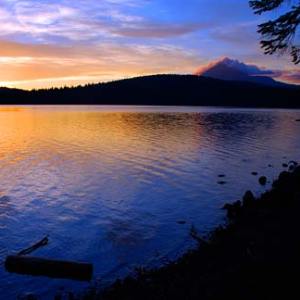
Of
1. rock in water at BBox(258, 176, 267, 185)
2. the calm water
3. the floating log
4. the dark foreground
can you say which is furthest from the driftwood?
rock in water at BBox(258, 176, 267, 185)

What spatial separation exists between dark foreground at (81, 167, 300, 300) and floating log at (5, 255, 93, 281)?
0.78 metres

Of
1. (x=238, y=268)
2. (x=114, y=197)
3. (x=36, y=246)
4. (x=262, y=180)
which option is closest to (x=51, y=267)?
(x=36, y=246)

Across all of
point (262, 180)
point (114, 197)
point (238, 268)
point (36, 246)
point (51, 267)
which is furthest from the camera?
point (262, 180)

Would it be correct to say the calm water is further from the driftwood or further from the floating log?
the floating log

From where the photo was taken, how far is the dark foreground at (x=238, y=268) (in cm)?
825

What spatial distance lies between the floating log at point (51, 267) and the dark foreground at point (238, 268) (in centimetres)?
78

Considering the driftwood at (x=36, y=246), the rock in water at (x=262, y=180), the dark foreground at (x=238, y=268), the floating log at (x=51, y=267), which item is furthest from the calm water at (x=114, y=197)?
the dark foreground at (x=238, y=268)

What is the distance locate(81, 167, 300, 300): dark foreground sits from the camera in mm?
8249

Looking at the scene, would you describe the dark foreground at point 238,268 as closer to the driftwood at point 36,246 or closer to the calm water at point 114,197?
the calm water at point 114,197

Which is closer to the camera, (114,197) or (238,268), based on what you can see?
(238,268)

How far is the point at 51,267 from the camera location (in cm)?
1091

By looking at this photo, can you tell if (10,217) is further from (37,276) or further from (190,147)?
(190,147)

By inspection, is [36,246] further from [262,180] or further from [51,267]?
[262,180]

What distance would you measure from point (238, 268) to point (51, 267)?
5436 mm
